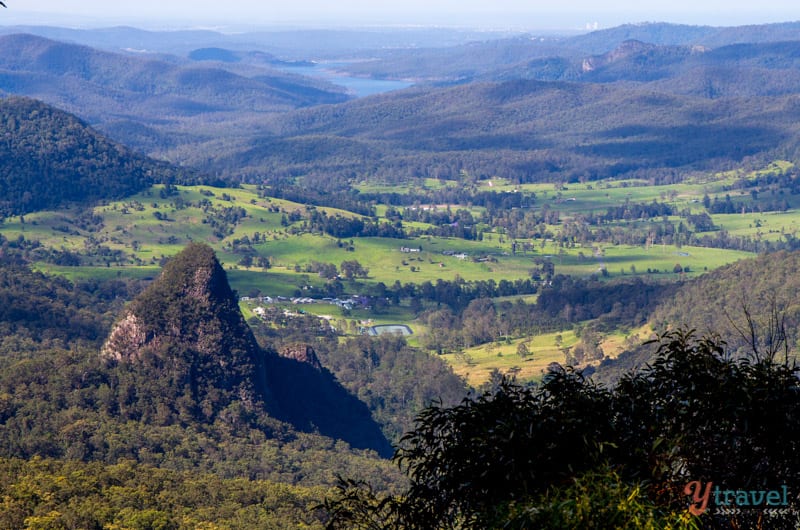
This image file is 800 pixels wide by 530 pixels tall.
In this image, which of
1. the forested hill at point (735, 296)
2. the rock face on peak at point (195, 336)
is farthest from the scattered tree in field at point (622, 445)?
the forested hill at point (735, 296)

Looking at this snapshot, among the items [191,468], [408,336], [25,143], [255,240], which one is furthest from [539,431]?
[25,143]

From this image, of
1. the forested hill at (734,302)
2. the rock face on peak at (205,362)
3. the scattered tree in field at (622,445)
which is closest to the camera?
the scattered tree in field at (622,445)

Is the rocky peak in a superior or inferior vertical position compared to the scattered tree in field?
inferior

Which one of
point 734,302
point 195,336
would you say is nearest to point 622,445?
point 195,336

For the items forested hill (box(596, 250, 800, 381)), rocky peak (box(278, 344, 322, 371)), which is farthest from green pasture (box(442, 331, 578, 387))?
rocky peak (box(278, 344, 322, 371))

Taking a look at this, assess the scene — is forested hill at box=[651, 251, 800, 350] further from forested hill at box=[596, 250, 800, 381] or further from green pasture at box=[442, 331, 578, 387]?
green pasture at box=[442, 331, 578, 387]

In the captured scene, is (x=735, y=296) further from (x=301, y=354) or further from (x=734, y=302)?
(x=301, y=354)

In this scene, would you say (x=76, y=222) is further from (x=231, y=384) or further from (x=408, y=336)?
(x=231, y=384)

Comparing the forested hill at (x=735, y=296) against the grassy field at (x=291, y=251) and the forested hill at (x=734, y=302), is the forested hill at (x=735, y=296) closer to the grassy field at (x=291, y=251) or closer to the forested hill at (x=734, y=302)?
the forested hill at (x=734, y=302)

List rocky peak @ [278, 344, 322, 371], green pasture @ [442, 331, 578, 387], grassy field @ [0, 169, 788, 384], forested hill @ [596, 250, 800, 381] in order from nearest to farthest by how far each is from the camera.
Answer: rocky peak @ [278, 344, 322, 371]
forested hill @ [596, 250, 800, 381]
green pasture @ [442, 331, 578, 387]
grassy field @ [0, 169, 788, 384]
